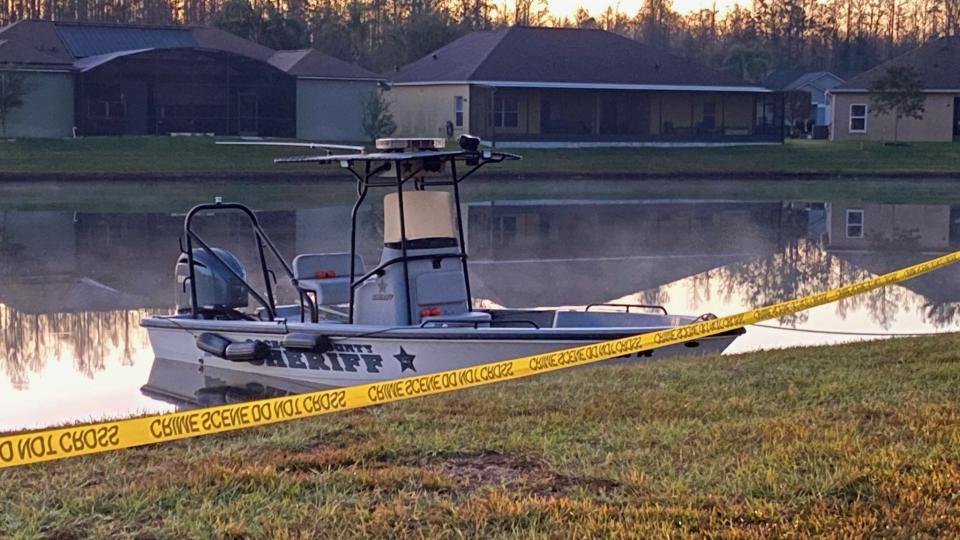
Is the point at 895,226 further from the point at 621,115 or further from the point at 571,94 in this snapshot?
the point at 621,115

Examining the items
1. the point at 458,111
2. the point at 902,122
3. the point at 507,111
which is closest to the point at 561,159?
the point at 507,111

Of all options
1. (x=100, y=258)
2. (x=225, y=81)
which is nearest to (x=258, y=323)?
(x=100, y=258)

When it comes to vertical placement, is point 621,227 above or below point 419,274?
below

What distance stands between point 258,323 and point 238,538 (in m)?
7.37

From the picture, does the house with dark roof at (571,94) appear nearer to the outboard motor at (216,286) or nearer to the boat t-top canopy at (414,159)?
the outboard motor at (216,286)

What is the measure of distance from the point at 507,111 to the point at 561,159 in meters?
6.52

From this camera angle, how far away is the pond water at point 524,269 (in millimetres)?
13000

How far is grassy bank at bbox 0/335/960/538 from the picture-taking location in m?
5.64

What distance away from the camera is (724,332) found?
12.0m

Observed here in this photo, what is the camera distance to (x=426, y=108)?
186 feet

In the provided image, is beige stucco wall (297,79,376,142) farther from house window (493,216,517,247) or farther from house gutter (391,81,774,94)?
house window (493,216,517,247)

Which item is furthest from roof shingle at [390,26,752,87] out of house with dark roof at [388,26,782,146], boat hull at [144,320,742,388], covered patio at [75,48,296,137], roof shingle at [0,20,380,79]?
boat hull at [144,320,742,388]

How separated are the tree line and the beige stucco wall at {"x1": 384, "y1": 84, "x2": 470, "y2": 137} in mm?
11552

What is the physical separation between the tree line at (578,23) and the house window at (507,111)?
707 inches
